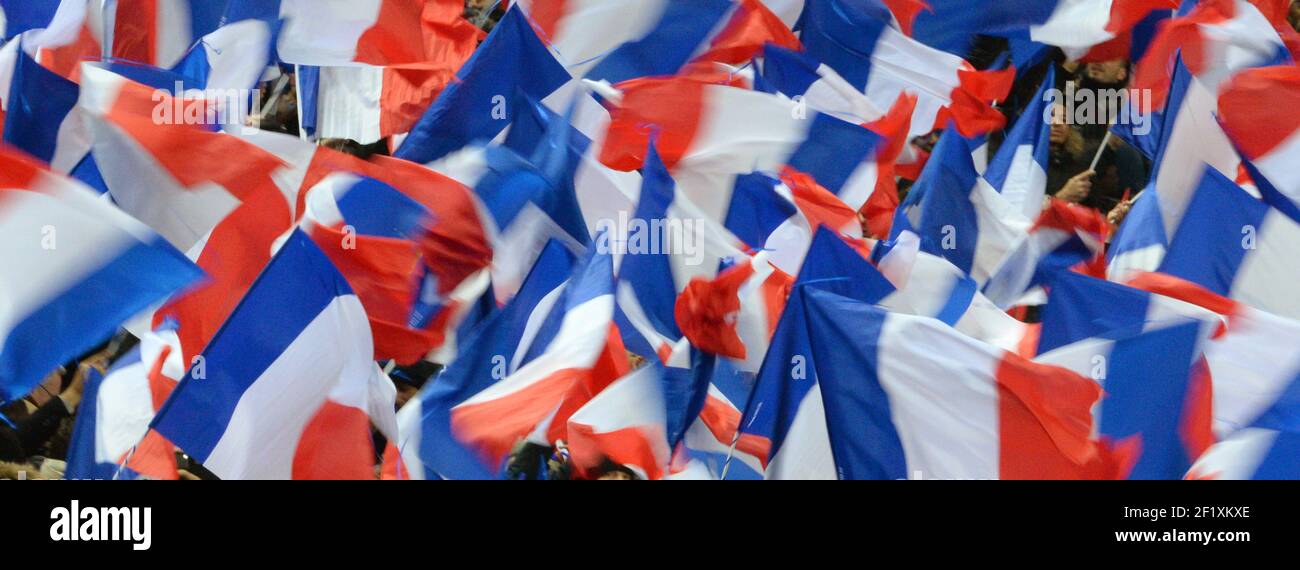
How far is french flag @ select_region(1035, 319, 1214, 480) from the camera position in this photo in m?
5.77

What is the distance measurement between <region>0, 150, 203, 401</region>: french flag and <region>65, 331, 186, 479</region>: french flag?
2.22 feet

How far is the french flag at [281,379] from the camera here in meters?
5.91

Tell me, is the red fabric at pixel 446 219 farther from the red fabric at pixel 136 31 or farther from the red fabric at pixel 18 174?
the red fabric at pixel 136 31

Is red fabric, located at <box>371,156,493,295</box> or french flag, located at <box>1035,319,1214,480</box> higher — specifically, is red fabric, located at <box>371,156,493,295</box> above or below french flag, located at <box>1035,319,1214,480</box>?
below

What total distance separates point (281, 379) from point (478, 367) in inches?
35.3

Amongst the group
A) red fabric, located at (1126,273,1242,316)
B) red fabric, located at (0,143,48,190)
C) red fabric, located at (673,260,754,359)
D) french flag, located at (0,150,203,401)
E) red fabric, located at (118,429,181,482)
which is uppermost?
red fabric, located at (0,143,48,190)

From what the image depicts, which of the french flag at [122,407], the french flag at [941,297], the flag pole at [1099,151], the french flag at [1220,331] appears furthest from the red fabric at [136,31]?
the french flag at [1220,331]

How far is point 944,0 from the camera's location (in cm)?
1042

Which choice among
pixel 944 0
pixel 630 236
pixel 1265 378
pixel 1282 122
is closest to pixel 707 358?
pixel 630 236

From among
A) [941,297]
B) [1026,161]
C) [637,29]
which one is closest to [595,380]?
[941,297]

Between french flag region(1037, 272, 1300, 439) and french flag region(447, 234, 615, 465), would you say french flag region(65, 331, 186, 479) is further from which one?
french flag region(1037, 272, 1300, 439)

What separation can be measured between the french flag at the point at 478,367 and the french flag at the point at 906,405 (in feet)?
3.22

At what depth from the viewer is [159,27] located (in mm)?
9727

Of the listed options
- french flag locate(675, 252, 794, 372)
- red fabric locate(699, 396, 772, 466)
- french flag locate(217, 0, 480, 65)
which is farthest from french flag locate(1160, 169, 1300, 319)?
french flag locate(217, 0, 480, 65)
